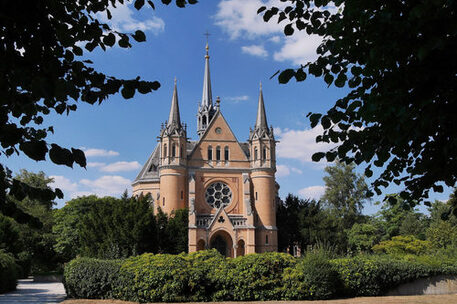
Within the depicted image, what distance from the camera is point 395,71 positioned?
5598 mm

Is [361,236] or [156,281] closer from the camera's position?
[156,281]

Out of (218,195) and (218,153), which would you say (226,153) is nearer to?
(218,153)

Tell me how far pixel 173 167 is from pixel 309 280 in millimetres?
27195

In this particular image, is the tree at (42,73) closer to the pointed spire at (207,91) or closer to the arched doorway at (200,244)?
the arched doorway at (200,244)

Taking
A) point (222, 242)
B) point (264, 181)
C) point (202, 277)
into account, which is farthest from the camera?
point (264, 181)

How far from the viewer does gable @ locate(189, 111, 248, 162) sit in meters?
45.9

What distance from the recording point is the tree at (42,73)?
3.40m

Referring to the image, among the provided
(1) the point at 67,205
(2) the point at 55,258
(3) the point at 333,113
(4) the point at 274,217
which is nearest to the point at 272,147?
(4) the point at 274,217

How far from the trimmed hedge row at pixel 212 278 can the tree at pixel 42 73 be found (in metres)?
13.9

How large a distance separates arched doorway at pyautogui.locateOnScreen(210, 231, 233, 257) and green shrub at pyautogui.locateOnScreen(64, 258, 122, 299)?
23.2 meters

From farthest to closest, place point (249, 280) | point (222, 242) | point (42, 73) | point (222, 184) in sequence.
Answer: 1. point (222, 184)
2. point (222, 242)
3. point (249, 280)
4. point (42, 73)

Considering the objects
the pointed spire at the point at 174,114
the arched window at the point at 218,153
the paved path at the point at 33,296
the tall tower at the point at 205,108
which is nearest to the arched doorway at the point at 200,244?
the arched window at the point at 218,153

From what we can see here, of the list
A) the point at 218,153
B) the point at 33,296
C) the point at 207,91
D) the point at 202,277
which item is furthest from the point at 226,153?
the point at 202,277

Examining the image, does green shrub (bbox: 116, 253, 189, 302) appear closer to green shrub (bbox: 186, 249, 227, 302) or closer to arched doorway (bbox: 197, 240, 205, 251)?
green shrub (bbox: 186, 249, 227, 302)
